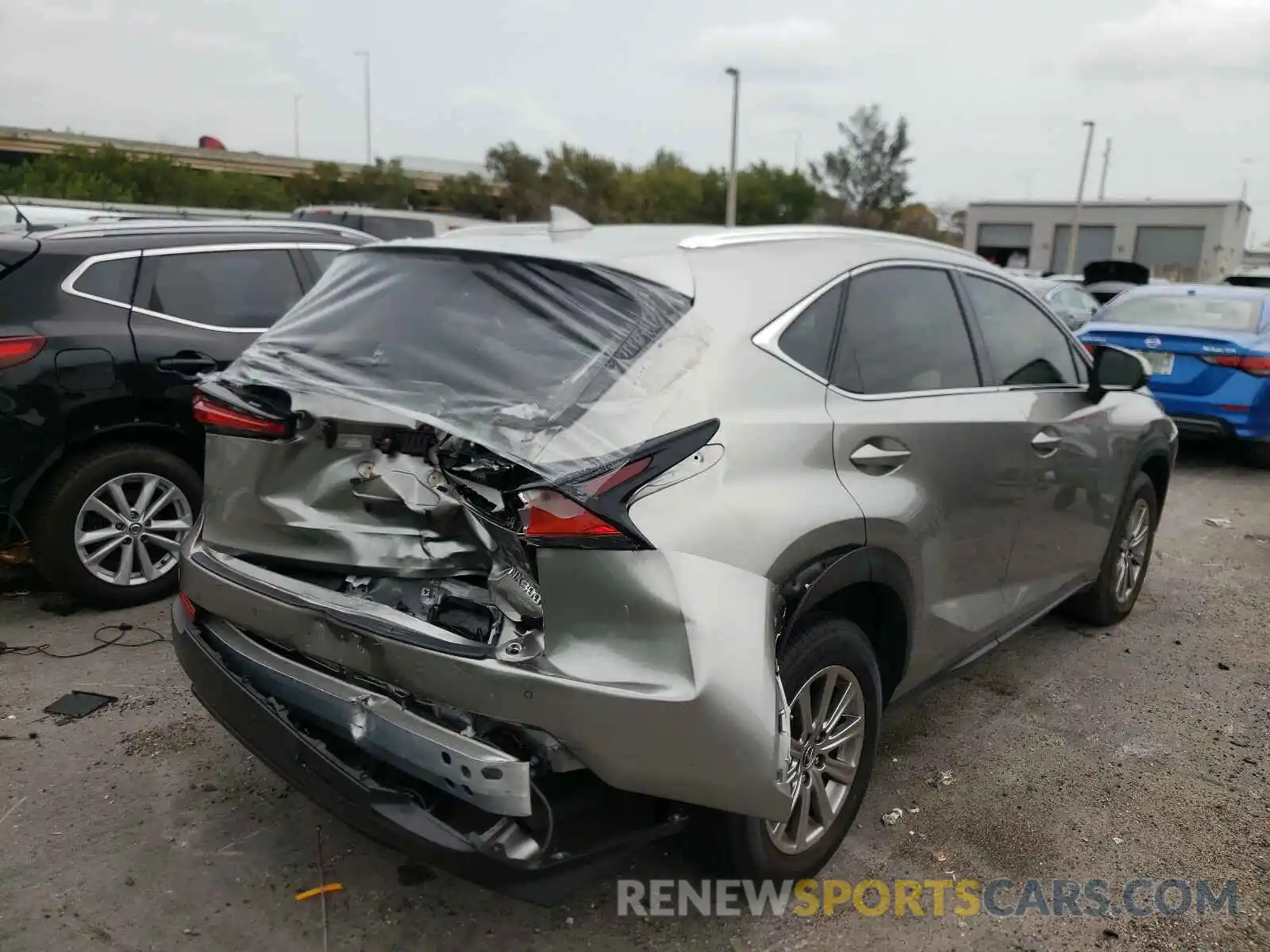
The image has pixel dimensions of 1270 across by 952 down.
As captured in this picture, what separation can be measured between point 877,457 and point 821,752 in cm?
82

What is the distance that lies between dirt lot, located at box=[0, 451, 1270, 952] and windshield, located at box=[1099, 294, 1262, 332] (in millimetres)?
5151

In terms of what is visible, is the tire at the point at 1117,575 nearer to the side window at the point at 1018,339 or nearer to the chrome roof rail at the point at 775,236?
the side window at the point at 1018,339

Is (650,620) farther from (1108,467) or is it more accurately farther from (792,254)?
(1108,467)

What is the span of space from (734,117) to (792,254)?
121 ft

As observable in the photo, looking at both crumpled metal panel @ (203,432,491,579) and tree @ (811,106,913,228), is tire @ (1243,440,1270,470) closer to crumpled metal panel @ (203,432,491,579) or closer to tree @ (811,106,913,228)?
crumpled metal panel @ (203,432,491,579)

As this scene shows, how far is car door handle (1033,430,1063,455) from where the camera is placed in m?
3.61

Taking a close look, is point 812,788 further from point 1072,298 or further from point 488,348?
point 1072,298

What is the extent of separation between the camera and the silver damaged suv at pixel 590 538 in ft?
6.91

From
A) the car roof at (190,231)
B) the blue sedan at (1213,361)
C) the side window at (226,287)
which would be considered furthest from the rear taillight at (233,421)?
the blue sedan at (1213,361)

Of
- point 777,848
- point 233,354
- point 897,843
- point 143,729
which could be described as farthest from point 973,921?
point 233,354

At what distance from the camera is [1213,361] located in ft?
26.9

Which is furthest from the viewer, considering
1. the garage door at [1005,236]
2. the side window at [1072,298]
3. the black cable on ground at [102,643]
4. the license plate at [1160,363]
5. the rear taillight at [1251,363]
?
the garage door at [1005,236]

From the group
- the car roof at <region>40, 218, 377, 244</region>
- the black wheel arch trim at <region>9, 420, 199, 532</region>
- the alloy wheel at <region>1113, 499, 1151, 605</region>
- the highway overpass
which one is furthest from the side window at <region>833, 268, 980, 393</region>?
the highway overpass

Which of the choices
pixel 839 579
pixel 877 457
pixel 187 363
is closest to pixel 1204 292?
pixel 877 457
